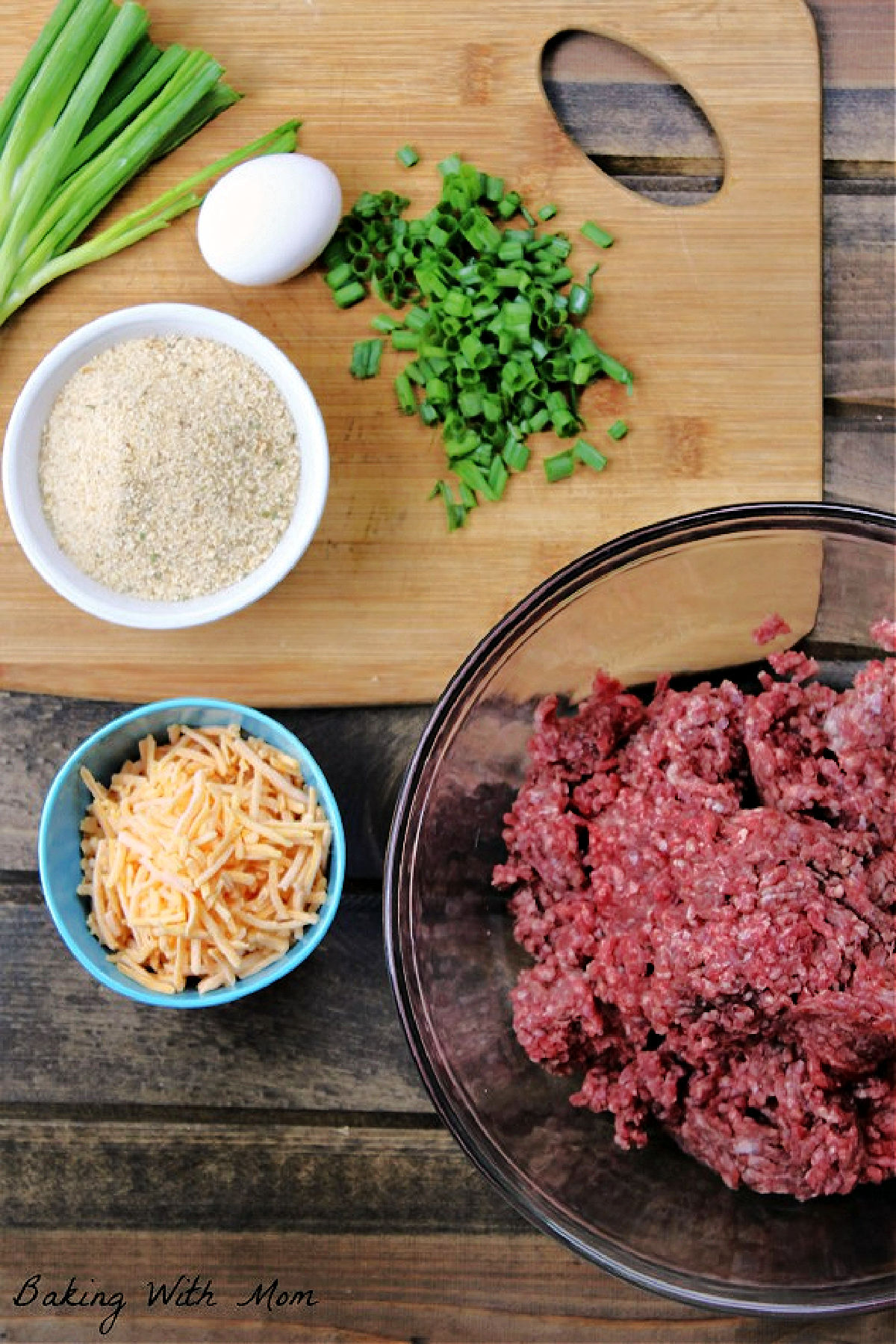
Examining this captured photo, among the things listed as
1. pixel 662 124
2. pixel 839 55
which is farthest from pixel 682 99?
pixel 839 55

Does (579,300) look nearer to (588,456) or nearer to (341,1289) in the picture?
(588,456)

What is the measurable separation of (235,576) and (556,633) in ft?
1.71

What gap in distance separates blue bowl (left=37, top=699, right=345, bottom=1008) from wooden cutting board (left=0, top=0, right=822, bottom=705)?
0.11 m

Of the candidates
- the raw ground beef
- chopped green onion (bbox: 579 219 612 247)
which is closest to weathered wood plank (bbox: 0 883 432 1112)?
the raw ground beef

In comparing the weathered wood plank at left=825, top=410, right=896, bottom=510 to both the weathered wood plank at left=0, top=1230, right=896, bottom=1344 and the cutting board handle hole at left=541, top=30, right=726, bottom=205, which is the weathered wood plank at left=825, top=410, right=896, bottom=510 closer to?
the cutting board handle hole at left=541, top=30, right=726, bottom=205

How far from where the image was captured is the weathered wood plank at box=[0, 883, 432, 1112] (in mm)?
2133

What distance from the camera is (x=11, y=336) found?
2.12 m

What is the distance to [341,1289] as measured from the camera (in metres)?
2.15

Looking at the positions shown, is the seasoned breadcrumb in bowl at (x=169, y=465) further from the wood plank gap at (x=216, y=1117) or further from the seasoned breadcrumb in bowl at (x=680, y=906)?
the wood plank gap at (x=216, y=1117)

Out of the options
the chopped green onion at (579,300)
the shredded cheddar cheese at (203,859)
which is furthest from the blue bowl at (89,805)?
the chopped green onion at (579,300)

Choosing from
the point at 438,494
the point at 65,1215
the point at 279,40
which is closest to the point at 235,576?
the point at 438,494

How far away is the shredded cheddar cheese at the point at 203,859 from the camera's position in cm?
189

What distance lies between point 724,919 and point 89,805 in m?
1.03

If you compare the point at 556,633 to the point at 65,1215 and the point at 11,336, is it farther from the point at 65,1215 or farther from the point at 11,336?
the point at 65,1215
